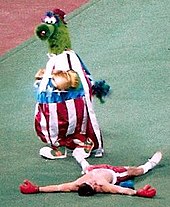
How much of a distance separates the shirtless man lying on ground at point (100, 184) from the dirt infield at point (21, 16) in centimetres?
259

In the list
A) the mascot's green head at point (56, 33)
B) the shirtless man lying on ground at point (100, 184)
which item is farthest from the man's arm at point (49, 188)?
the mascot's green head at point (56, 33)

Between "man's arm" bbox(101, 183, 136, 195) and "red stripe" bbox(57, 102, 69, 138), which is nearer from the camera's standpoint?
"man's arm" bbox(101, 183, 136, 195)

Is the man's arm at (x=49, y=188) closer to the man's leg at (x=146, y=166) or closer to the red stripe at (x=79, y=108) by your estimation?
the man's leg at (x=146, y=166)

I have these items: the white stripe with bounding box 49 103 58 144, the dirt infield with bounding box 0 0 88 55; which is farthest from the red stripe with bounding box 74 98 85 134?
the dirt infield with bounding box 0 0 88 55

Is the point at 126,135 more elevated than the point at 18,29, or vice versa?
the point at 18,29

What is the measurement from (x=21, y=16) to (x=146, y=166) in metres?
3.66

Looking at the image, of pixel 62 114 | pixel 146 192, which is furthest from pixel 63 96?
pixel 146 192

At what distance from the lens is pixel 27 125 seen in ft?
15.1

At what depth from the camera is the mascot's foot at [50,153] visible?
13.6 feet

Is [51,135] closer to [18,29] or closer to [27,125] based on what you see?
[27,125]

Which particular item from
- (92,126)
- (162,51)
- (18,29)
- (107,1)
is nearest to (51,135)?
(92,126)

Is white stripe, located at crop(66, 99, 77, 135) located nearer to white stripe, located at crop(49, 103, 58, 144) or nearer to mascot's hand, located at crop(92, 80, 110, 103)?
white stripe, located at crop(49, 103, 58, 144)

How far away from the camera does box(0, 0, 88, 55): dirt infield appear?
21.7 ft

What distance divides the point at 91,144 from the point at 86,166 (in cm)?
22
